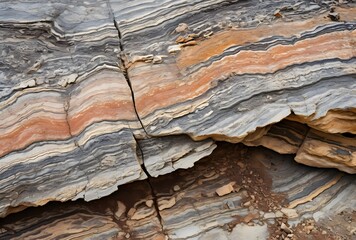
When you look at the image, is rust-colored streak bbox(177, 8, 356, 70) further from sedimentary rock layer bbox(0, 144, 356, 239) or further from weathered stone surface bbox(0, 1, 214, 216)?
sedimentary rock layer bbox(0, 144, 356, 239)

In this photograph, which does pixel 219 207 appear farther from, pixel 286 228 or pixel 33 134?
pixel 33 134

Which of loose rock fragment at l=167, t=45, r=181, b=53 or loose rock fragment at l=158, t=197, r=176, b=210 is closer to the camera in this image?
loose rock fragment at l=158, t=197, r=176, b=210

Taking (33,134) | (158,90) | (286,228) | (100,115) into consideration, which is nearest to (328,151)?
(286,228)

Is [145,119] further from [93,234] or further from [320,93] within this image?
[320,93]

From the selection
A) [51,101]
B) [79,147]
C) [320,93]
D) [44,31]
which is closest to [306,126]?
[320,93]

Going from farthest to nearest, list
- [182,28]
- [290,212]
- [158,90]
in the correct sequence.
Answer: [182,28] → [290,212] → [158,90]

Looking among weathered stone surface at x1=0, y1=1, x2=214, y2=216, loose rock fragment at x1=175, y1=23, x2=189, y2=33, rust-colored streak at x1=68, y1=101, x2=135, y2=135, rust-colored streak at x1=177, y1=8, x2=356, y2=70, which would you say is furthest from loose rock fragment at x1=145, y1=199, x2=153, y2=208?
loose rock fragment at x1=175, y1=23, x2=189, y2=33

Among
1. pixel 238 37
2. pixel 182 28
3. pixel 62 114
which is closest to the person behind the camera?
pixel 62 114
